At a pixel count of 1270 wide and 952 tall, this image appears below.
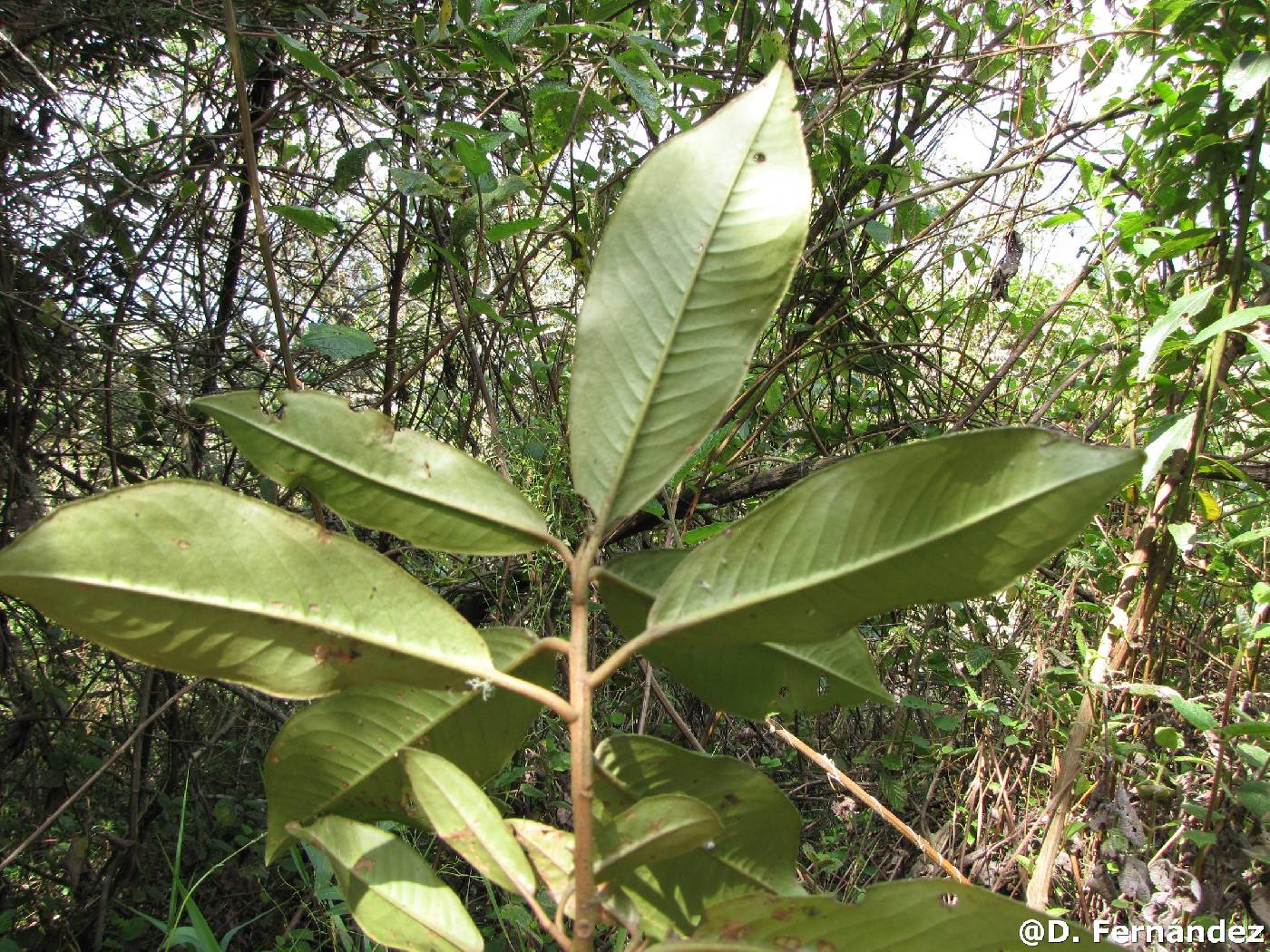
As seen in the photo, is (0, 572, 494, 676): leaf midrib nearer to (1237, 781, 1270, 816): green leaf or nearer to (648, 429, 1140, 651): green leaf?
(648, 429, 1140, 651): green leaf

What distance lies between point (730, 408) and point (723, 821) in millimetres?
1007

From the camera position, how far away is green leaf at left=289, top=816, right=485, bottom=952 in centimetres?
39

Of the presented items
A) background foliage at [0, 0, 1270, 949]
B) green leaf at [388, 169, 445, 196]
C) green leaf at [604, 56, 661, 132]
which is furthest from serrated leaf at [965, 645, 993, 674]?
green leaf at [388, 169, 445, 196]

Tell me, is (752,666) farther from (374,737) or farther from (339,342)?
(339,342)

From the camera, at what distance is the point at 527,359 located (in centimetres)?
182

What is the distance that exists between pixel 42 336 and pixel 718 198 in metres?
1.86

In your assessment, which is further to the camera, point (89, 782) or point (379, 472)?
point (89, 782)

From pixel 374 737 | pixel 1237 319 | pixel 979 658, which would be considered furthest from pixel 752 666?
pixel 979 658

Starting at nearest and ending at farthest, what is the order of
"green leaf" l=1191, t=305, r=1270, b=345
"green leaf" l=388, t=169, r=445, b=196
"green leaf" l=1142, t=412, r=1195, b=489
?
"green leaf" l=1191, t=305, r=1270, b=345 → "green leaf" l=1142, t=412, r=1195, b=489 → "green leaf" l=388, t=169, r=445, b=196

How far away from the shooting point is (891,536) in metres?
0.35

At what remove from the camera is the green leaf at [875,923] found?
0.33 metres

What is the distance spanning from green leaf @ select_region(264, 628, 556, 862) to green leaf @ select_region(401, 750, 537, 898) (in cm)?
4

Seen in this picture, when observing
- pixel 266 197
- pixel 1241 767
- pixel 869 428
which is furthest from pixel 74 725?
pixel 1241 767

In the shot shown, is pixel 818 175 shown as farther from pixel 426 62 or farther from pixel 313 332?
pixel 313 332
